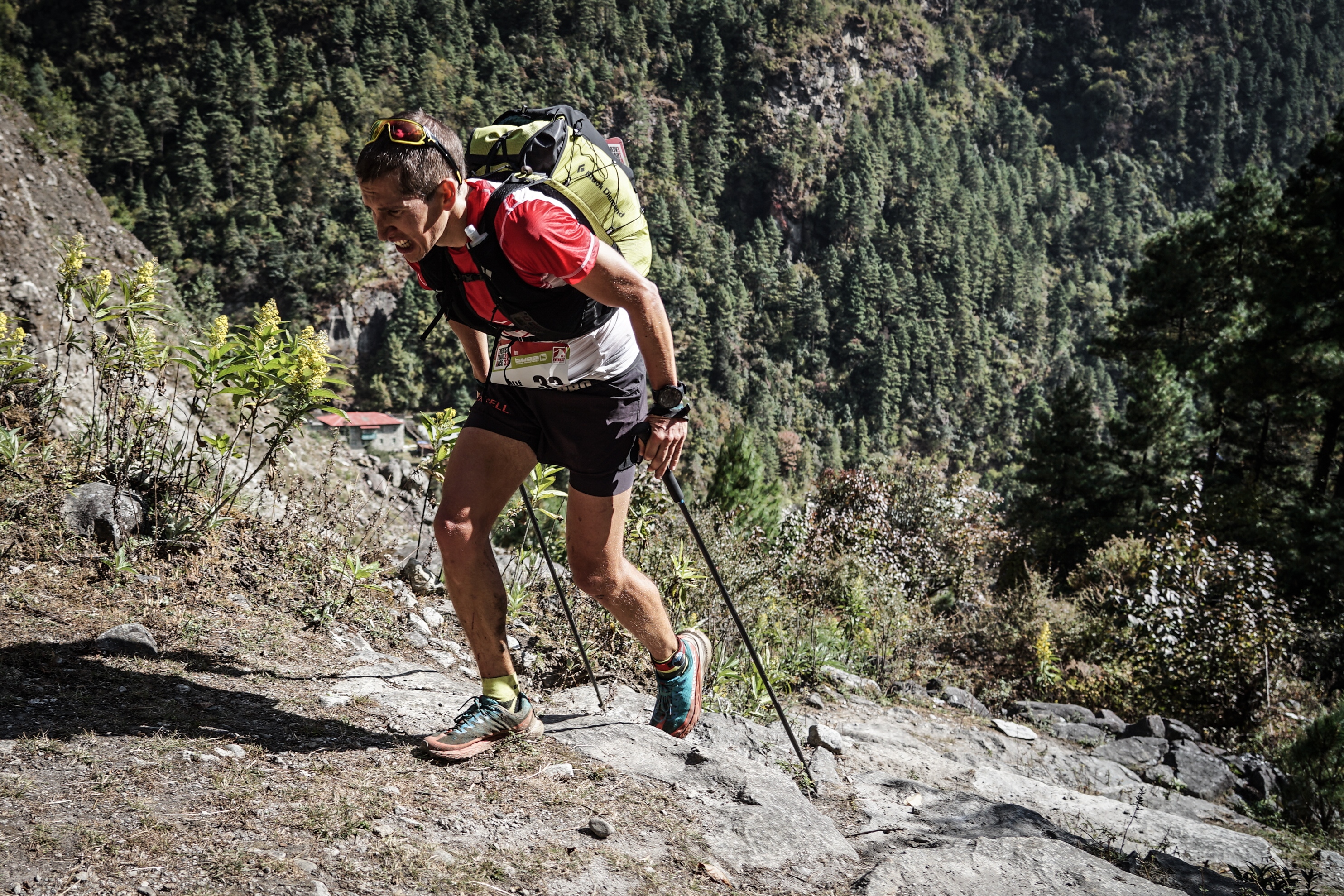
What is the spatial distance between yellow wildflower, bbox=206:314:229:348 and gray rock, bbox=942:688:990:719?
4.35 metres

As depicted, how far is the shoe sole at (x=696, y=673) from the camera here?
8.54 ft

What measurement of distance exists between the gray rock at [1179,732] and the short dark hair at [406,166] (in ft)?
17.2

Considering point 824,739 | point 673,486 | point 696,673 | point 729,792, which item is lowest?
point 824,739

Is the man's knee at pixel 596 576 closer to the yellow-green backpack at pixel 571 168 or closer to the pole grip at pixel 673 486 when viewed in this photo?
the pole grip at pixel 673 486

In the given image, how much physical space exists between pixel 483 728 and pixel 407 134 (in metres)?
1.57

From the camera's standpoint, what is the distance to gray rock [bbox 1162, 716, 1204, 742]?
16.4 feet

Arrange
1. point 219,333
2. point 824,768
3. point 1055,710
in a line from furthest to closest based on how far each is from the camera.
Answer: point 1055,710 < point 824,768 < point 219,333

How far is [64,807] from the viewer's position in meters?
1.59

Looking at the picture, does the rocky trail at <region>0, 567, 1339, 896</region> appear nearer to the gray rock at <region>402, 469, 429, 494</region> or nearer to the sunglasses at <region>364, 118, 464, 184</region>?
the sunglasses at <region>364, 118, 464, 184</region>

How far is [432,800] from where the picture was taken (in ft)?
6.49

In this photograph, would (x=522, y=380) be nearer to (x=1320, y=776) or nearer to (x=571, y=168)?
(x=571, y=168)

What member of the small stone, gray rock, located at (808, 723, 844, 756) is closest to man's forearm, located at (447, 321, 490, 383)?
gray rock, located at (808, 723, 844, 756)

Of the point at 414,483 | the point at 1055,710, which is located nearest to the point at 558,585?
the point at 1055,710

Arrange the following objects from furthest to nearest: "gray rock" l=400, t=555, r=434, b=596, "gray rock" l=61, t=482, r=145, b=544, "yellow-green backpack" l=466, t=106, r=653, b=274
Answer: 1. "gray rock" l=400, t=555, r=434, b=596
2. "gray rock" l=61, t=482, r=145, b=544
3. "yellow-green backpack" l=466, t=106, r=653, b=274
